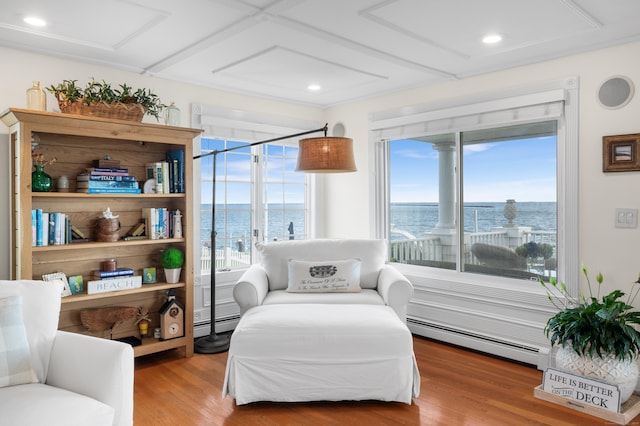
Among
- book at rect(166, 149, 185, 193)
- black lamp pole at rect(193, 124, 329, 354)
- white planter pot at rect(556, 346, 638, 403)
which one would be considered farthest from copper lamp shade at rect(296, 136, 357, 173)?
white planter pot at rect(556, 346, 638, 403)

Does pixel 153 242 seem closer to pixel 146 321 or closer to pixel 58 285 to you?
pixel 146 321

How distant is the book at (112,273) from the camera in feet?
11.1

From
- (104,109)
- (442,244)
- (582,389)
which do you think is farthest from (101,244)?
(582,389)

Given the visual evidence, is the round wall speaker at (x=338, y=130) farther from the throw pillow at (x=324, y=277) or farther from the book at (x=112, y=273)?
the book at (x=112, y=273)

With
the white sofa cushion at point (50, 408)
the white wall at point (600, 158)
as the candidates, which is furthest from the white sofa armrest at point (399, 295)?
Answer: the white sofa cushion at point (50, 408)

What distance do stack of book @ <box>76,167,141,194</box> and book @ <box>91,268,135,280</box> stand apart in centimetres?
58

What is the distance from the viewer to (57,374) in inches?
81.6

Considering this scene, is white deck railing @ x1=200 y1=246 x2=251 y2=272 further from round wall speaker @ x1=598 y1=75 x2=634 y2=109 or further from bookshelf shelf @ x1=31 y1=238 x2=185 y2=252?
round wall speaker @ x1=598 y1=75 x2=634 y2=109

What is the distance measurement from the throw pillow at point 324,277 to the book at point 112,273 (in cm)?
121

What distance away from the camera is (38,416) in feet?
5.56

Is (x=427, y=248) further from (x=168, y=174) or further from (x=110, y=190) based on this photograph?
(x=110, y=190)

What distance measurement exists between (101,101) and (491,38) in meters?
2.62

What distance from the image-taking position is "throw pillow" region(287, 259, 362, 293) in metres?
3.63

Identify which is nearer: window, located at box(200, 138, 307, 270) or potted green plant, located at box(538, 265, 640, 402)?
potted green plant, located at box(538, 265, 640, 402)
